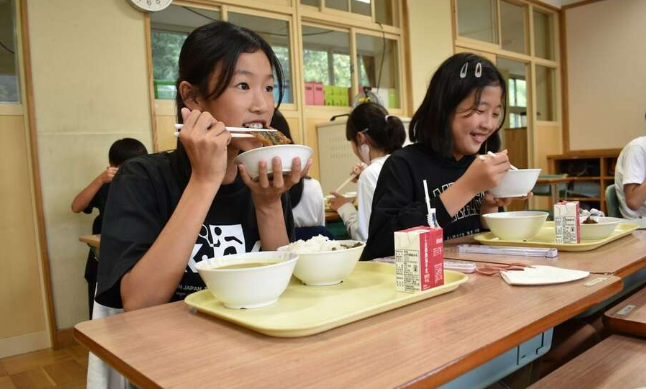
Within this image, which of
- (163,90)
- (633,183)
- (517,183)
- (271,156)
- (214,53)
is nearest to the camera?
(271,156)

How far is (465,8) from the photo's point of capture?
609 cm

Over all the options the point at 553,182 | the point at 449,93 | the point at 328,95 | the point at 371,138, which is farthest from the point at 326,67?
the point at 449,93

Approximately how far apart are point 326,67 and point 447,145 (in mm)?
3266

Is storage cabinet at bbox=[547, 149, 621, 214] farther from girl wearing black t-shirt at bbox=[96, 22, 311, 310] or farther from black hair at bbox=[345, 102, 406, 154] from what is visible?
girl wearing black t-shirt at bbox=[96, 22, 311, 310]

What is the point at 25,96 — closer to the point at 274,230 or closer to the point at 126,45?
the point at 126,45

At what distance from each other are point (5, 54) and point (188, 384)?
326cm

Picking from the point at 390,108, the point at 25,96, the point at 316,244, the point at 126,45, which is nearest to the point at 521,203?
the point at 390,108

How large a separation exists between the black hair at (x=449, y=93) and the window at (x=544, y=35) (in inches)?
241

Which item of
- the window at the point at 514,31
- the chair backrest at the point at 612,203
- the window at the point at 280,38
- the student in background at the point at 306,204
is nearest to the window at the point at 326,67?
the window at the point at 280,38

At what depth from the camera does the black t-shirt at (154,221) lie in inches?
38.2

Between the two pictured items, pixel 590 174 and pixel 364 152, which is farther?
pixel 590 174

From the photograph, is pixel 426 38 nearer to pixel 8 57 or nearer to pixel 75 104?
pixel 75 104

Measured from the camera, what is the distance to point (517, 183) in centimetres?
144

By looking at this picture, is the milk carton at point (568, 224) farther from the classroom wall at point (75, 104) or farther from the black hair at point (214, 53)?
the classroom wall at point (75, 104)
